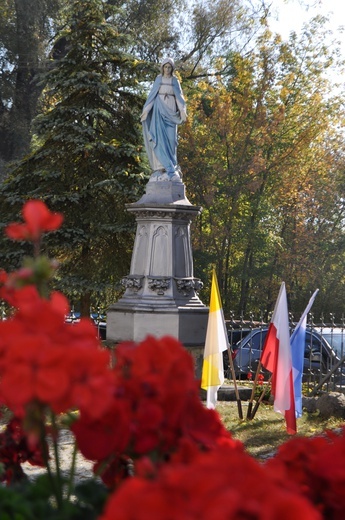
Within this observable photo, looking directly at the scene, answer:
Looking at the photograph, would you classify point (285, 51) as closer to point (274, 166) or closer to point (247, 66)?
point (247, 66)

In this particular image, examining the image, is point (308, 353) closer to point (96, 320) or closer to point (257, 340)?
point (257, 340)

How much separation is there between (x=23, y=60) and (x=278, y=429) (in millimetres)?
18284

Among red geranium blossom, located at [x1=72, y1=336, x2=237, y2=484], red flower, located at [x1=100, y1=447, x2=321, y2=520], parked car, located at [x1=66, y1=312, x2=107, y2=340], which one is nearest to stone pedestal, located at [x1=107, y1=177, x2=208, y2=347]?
parked car, located at [x1=66, y1=312, x2=107, y2=340]

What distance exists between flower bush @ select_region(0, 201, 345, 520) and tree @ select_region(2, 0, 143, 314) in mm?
16589

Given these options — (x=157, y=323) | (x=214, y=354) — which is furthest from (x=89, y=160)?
(x=214, y=354)

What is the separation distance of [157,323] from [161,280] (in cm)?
63

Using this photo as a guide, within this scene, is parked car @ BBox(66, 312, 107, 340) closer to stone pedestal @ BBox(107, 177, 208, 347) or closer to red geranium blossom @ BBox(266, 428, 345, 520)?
stone pedestal @ BBox(107, 177, 208, 347)

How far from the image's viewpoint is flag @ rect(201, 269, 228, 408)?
995 centimetres

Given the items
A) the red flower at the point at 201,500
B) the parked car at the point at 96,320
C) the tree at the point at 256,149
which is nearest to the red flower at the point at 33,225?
A: the red flower at the point at 201,500

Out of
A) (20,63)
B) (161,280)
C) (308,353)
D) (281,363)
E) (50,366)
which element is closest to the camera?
(50,366)

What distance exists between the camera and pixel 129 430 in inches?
63.0

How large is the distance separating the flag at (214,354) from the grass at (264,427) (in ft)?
1.55

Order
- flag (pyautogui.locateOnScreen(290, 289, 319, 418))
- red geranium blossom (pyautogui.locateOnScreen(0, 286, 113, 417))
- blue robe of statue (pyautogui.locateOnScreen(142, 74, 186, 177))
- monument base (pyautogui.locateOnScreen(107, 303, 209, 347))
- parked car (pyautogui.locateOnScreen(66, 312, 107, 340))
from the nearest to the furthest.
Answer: red geranium blossom (pyautogui.locateOnScreen(0, 286, 113, 417)) < flag (pyautogui.locateOnScreen(290, 289, 319, 418)) < monument base (pyautogui.locateOnScreen(107, 303, 209, 347)) < blue robe of statue (pyautogui.locateOnScreen(142, 74, 186, 177)) < parked car (pyautogui.locateOnScreen(66, 312, 107, 340))

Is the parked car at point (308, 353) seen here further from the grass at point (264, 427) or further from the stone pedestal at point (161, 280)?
the grass at point (264, 427)
